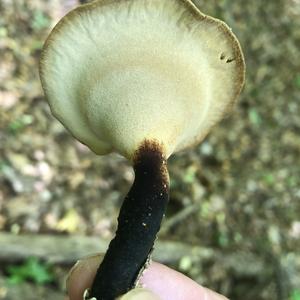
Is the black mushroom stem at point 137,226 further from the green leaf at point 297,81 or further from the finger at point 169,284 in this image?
the green leaf at point 297,81

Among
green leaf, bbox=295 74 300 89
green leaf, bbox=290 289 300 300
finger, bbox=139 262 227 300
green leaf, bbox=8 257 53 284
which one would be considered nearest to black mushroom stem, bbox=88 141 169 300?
finger, bbox=139 262 227 300

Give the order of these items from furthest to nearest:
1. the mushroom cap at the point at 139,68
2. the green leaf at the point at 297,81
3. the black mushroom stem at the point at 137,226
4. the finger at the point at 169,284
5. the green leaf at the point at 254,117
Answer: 1. the green leaf at the point at 297,81
2. the green leaf at the point at 254,117
3. the finger at the point at 169,284
4. the black mushroom stem at the point at 137,226
5. the mushroom cap at the point at 139,68

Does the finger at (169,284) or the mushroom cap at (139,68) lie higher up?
the mushroom cap at (139,68)

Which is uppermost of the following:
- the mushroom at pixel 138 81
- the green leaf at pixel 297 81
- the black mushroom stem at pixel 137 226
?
the mushroom at pixel 138 81

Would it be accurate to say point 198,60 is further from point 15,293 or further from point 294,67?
point 294,67

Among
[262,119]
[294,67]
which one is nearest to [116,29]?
[262,119]

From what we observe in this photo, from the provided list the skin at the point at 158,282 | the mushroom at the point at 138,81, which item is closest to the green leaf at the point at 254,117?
the skin at the point at 158,282
